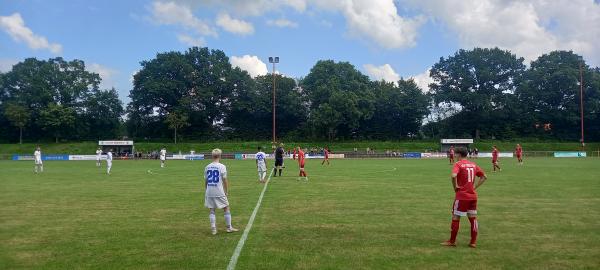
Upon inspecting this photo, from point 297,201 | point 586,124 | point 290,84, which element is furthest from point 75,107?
point 586,124

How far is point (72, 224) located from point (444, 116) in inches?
3657

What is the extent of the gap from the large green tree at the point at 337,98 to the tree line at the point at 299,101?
0.63ft

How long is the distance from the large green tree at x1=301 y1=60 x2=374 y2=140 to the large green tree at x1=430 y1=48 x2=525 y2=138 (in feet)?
49.6

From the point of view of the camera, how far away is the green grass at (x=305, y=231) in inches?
302

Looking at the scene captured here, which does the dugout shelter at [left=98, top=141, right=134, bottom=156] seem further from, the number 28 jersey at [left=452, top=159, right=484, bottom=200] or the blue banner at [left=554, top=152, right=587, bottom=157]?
the number 28 jersey at [left=452, top=159, right=484, bottom=200]

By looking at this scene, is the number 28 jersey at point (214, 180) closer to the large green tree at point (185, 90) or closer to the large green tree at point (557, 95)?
the large green tree at point (185, 90)

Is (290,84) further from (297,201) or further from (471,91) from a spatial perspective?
(297,201)

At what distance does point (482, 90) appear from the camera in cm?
8800

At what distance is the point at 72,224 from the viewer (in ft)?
36.7

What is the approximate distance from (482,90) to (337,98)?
94.1 feet

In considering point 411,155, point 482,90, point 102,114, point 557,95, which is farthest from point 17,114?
point 557,95

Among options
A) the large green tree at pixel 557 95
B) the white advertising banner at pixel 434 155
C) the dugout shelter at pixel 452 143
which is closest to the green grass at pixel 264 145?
the dugout shelter at pixel 452 143

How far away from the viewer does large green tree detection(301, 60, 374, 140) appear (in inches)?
3201

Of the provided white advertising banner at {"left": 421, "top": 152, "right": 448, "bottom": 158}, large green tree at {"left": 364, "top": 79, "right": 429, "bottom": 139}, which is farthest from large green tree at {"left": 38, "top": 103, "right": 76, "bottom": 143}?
white advertising banner at {"left": 421, "top": 152, "right": 448, "bottom": 158}
